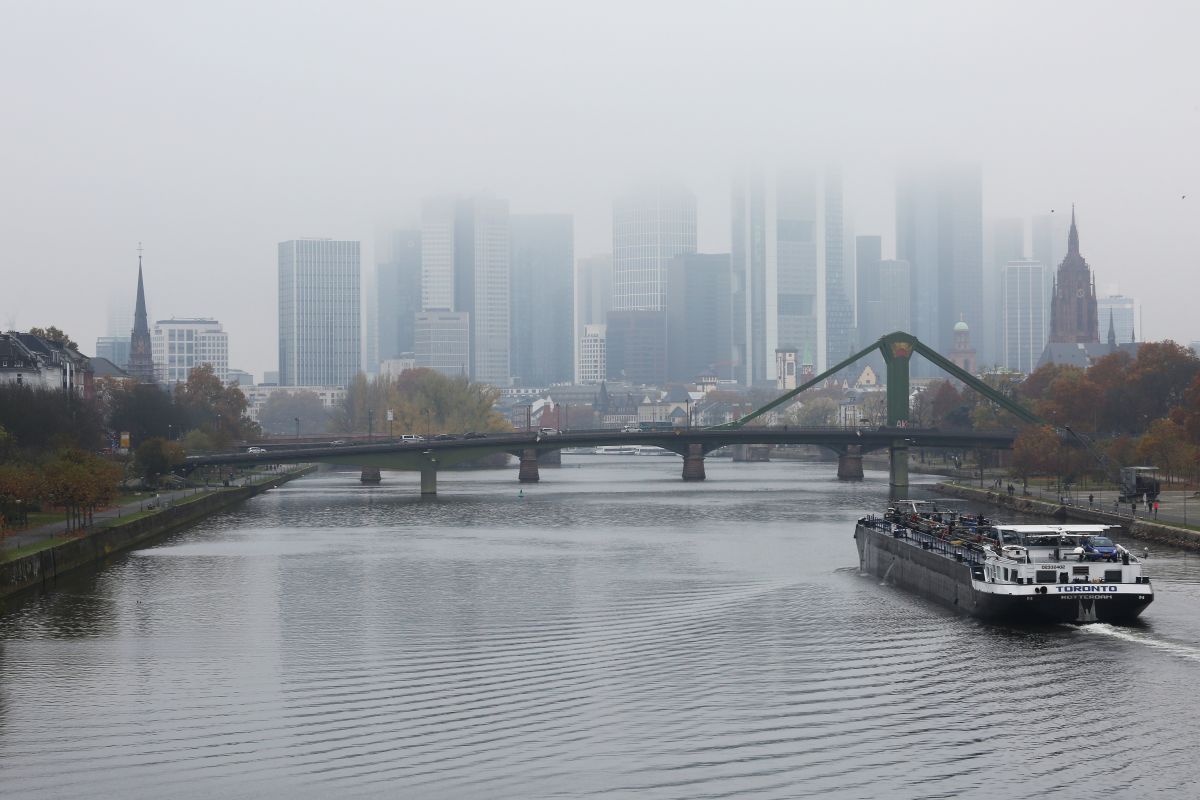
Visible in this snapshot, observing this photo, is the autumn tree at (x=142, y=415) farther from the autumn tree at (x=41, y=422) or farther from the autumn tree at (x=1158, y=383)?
the autumn tree at (x=1158, y=383)

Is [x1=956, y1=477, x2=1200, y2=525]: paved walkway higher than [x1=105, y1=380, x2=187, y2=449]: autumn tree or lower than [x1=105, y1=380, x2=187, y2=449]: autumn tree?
lower

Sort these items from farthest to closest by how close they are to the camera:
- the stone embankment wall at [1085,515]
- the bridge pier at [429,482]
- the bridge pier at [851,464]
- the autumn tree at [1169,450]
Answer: the bridge pier at [851,464] → the bridge pier at [429,482] → the autumn tree at [1169,450] → the stone embankment wall at [1085,515]

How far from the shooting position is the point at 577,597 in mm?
50875

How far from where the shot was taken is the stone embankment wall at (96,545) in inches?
1977

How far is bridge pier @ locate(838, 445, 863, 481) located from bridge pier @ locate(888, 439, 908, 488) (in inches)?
601

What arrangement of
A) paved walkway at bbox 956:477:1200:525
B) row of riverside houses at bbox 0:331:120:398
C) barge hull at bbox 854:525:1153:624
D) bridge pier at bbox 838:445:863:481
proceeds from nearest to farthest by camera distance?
1. barge hull at bbox 854:525:1153:624
2. paved walkway at bbox 956:477:1200:525
3. row of riverside houses at bbox 0:331:120:398
4. bridge pier at bbox 838:445:863:481

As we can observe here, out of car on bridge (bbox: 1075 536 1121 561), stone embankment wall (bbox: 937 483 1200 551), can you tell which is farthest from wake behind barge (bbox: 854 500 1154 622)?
stone embankment wall (bbox: 937 483 1200 551)

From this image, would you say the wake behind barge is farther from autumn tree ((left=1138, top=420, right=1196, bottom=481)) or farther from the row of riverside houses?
the row of riverside houses

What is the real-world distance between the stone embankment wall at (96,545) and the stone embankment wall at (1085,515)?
38711 millimetres

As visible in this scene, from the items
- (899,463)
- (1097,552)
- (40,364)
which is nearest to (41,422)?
(40,364)

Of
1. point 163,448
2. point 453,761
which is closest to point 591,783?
point 453,761

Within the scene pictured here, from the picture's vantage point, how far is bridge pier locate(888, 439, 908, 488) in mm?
111188

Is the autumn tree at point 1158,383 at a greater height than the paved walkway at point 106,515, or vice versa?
the autumn tree at point 1158,383

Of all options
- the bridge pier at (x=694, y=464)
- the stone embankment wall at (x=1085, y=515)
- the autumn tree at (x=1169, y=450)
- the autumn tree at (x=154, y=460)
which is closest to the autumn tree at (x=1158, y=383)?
the stone embankment wall at (x=1085, y=515)
